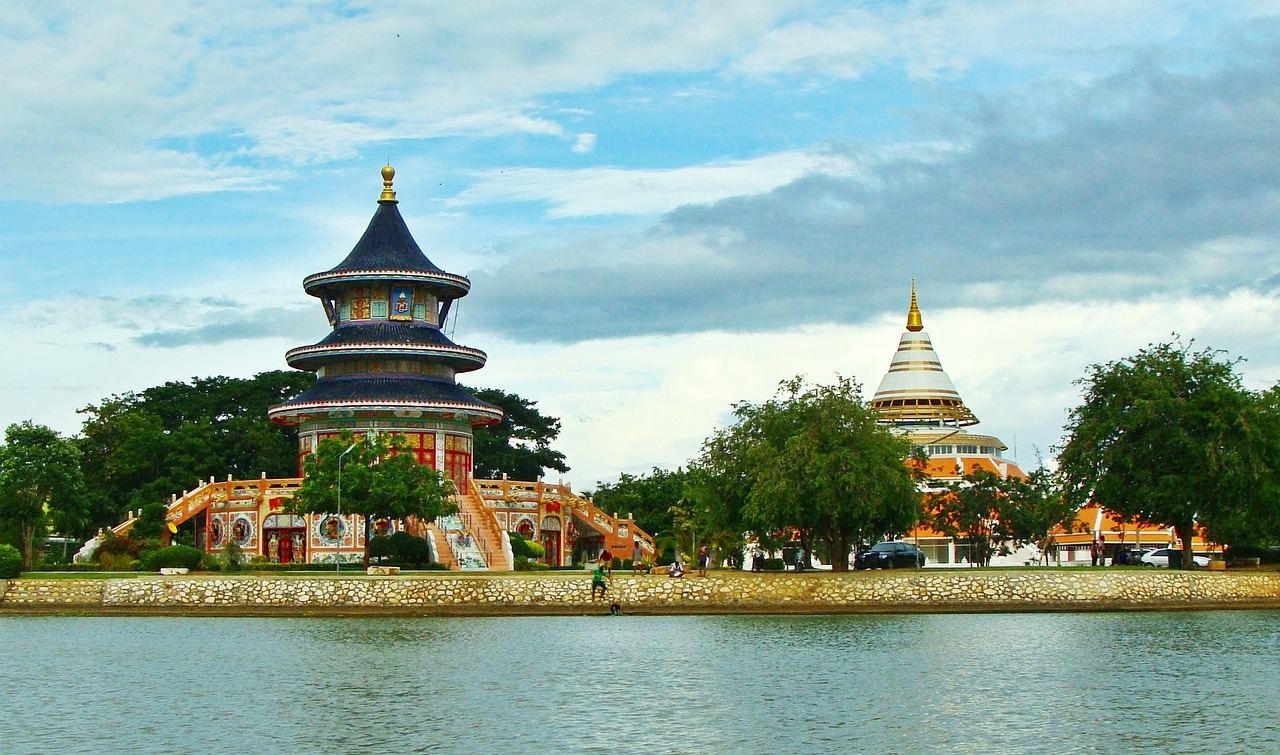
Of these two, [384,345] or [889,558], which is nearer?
[889,558]

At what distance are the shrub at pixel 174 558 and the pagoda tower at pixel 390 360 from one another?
1500 centimetres

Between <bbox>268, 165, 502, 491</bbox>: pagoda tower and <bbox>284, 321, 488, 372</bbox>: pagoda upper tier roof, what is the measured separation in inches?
2.0

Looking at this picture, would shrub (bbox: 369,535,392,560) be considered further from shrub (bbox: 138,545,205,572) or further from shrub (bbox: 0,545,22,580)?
shrub (bbox: 0,545,22,580)

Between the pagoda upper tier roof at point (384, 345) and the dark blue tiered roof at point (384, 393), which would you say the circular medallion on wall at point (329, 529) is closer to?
the dark blue tiered roof at point (384, 393)

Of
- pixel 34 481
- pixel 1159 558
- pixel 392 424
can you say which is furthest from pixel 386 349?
pixel 1159 558

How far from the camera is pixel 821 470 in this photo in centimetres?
6066

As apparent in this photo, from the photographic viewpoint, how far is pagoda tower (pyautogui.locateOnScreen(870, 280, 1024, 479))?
4493 inches

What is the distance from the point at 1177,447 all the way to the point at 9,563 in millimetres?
42698

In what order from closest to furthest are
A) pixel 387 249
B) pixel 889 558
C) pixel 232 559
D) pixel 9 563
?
pixel 9 563
pixel 232 559
pixel 889 558
pixel 387 249

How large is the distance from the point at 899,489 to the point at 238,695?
105ft

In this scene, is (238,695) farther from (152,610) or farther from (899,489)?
(899,489)

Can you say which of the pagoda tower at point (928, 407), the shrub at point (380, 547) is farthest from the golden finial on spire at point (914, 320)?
the shrub at point (380, 547)

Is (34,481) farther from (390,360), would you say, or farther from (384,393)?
(390,360)

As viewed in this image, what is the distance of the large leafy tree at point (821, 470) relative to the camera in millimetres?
60844
